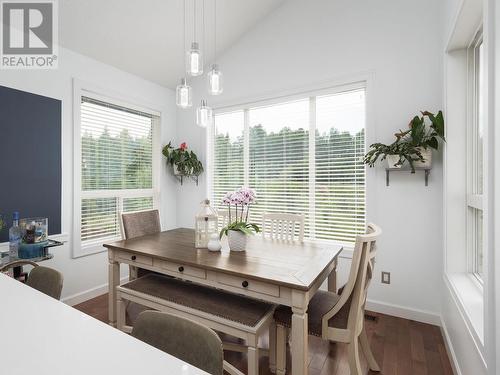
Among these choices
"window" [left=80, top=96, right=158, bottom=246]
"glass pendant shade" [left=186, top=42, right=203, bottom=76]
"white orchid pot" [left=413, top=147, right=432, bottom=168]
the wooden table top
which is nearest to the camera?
the wooden table top

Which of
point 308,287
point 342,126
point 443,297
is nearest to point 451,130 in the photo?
point 342,126

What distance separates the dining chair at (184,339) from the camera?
2.76ft

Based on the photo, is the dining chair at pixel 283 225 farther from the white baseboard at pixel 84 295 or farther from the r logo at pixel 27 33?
the r logo at pixel 27 33

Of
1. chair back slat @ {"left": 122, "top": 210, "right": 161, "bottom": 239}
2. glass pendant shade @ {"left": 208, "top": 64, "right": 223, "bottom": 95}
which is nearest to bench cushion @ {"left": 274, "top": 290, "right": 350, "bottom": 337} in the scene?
chair back slat @ {"left": 122, "top": 210, "right": 161, "bottom": 239}

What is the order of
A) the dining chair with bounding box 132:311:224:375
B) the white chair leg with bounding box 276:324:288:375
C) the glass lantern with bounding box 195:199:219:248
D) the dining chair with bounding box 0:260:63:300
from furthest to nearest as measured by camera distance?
the glass lantern with bounding box 195:199:219:248 → the white chair leg with bounding box 276:324:288:375 → the dining chair with bounding box 0:260:63:300 → the dining chair with bounding box 132:311:224:375

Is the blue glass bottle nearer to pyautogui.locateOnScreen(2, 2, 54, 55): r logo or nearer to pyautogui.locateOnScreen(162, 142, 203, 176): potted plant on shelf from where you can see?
pyautogui.locateOnScreen(2, 2, 54, 55): r logo

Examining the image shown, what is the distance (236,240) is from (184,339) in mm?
1175

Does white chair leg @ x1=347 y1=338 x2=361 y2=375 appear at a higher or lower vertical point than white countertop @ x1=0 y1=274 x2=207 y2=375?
lower

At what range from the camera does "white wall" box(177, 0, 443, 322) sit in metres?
2.44

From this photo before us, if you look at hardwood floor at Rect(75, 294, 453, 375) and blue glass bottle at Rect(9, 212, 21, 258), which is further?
blue glass bottle at Rect(9, 212, 21, 258)

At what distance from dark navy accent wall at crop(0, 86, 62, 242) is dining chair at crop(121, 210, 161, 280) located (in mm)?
812

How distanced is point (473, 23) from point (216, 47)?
2.72 metres

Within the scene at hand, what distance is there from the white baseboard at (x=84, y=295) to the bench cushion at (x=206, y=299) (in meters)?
1.18

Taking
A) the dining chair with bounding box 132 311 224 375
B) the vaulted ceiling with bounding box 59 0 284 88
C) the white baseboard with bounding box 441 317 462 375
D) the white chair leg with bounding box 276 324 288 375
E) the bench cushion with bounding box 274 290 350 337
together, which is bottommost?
the white baseboard with bounding box 441 317 462 375
